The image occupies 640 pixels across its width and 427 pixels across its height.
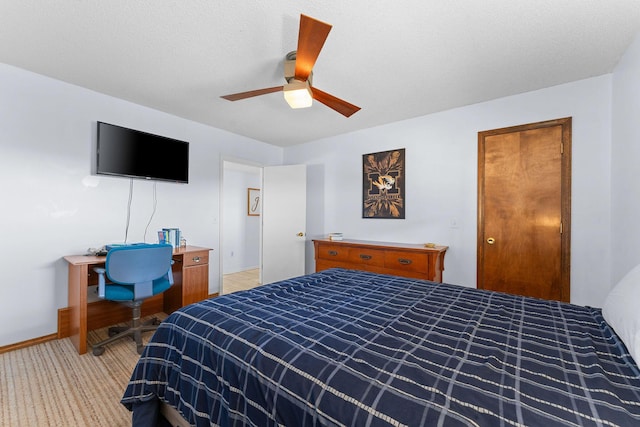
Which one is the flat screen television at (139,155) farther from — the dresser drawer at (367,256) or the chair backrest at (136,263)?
the dresser drawer at (367,256)

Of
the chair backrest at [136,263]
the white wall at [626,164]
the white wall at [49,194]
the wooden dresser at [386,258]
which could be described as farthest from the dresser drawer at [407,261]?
the white wall at [49,194]

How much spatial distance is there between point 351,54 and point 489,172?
1.96 metres

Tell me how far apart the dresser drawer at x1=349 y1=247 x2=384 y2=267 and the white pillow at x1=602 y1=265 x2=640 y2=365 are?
2124 mm

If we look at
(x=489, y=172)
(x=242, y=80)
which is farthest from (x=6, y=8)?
(x=489, y=172)

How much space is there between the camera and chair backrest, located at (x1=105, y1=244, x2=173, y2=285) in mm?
2328

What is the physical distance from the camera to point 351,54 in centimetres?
212

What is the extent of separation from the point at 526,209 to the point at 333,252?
2200 mm

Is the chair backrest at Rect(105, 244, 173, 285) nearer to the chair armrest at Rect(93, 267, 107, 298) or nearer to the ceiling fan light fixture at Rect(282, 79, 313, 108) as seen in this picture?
the chair armrest at Rect(93, 267, 107, 298)

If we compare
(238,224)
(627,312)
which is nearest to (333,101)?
(627,312)

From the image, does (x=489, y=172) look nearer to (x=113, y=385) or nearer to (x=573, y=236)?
(x=573, y=236)

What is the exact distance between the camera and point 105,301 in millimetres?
2973

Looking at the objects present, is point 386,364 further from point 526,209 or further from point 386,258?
point 526,209

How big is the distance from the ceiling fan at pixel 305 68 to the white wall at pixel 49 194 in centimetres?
180

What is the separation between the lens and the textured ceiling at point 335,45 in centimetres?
167
